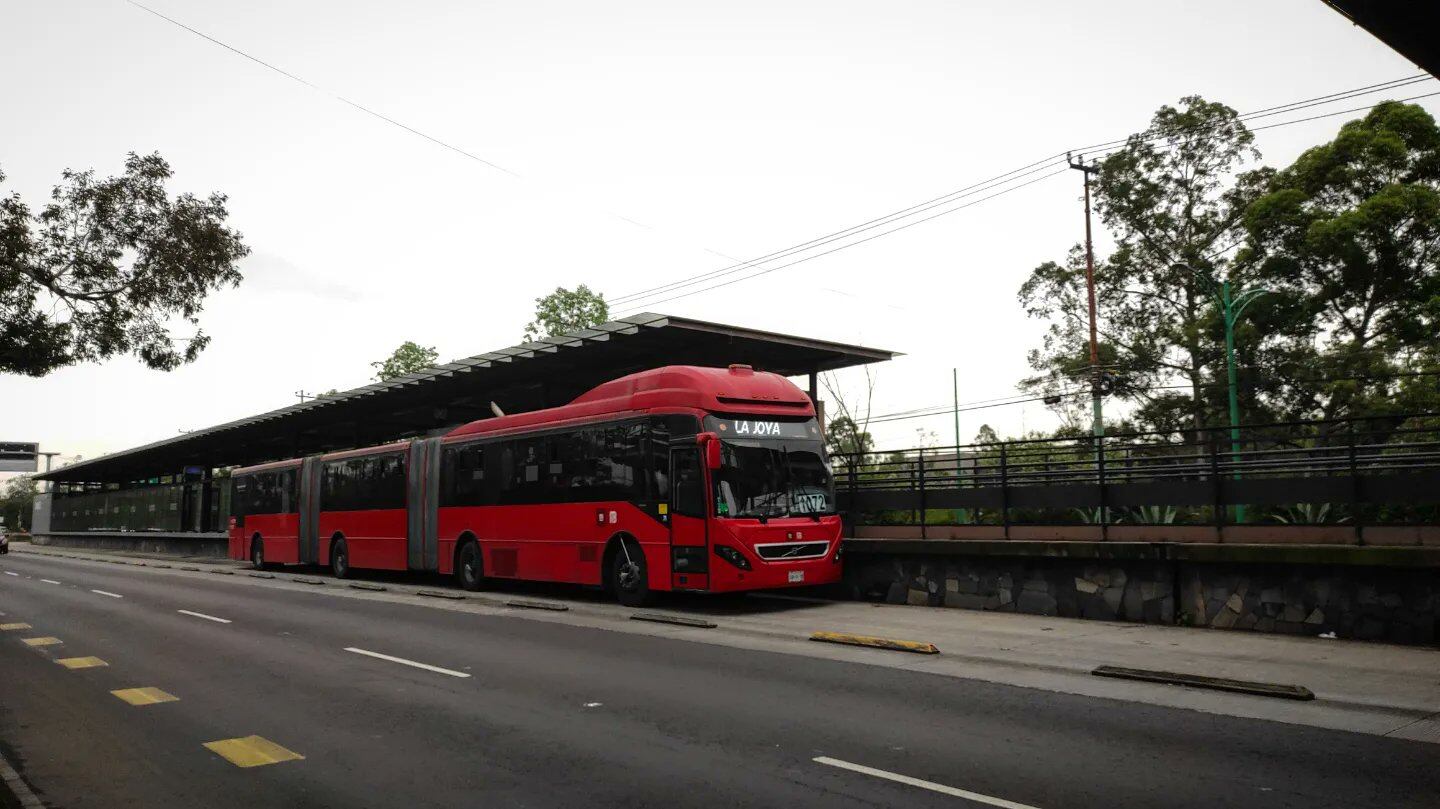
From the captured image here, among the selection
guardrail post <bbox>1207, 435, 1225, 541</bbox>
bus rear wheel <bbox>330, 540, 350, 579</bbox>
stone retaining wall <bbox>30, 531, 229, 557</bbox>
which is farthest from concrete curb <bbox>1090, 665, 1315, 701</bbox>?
stone retaining wall <bbox>30, 531, 229, 557</bbox>

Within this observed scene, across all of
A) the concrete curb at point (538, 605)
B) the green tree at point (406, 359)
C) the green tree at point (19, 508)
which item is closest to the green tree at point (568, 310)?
the green tree at point (406, 359)

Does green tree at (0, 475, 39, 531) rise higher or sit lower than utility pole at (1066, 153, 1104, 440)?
lower

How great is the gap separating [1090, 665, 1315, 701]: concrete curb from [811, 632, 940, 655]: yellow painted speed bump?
205 cm

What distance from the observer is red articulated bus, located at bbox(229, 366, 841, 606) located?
15281 mm

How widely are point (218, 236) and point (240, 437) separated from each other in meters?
22.5

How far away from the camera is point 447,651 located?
1182cm

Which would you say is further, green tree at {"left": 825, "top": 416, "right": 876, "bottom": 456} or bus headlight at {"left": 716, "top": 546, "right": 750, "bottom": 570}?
green tree at {"left": 825, "top": 416, "right": 876, "bottom": 456}

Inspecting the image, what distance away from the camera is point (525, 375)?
83.7 feet

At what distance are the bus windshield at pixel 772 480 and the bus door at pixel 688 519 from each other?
1.15 ft

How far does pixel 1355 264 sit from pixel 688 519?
1205 inches

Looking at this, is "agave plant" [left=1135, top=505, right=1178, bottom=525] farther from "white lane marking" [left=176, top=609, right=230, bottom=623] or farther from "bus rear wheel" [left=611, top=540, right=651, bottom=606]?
"white lane marking" [left=176, top=609, right=230, bottom=623]

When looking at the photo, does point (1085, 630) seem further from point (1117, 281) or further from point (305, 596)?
point (1117, 281)

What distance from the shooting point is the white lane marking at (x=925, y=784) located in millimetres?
5492

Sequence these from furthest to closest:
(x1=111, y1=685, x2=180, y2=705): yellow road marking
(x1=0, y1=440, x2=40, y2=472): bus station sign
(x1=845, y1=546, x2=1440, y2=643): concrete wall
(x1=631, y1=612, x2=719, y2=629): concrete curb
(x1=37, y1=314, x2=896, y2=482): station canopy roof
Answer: (x1=0, y1=440, x2=40, y2=472): bus station sign
(x1=37, y1=314, x2=896, y2=482): station canopy roof
(x1=631, y1=612, x2=719, y2=629): concrete curb
(x1=845, y1=546, x2=1440, y2=643): concrete wall
(x1=111, y1=685, x2=180, y2=705): yellow road marking
